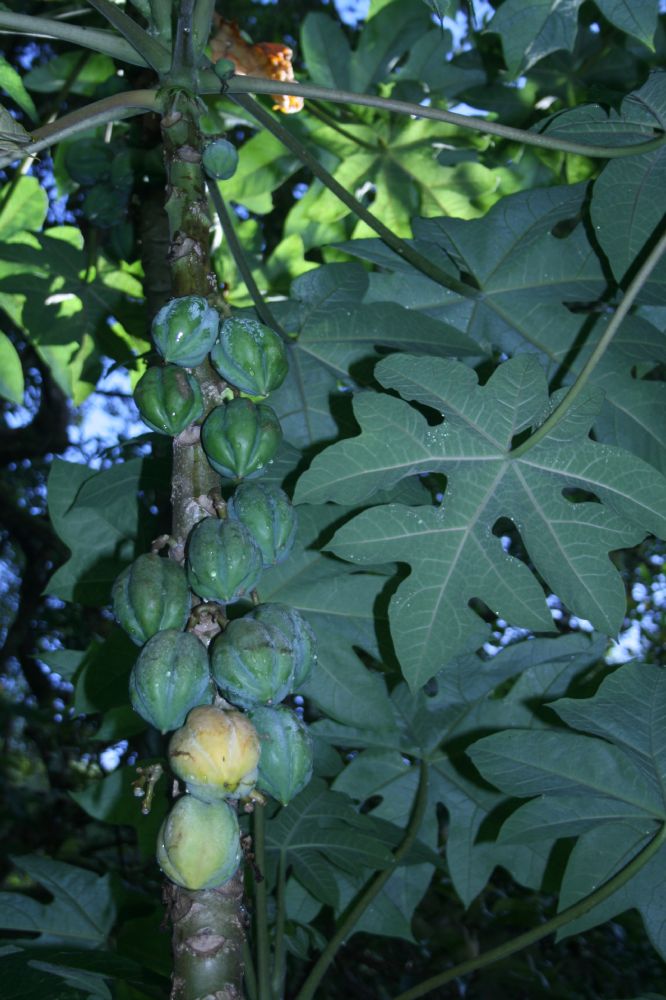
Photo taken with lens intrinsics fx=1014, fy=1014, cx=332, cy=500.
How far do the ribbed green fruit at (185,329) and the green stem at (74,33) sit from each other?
0.47 m

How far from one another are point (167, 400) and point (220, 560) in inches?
9.3

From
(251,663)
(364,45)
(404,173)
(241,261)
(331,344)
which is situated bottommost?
(251,663)

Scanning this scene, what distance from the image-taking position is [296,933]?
186 centimetres

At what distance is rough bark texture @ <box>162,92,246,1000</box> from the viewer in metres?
1.06

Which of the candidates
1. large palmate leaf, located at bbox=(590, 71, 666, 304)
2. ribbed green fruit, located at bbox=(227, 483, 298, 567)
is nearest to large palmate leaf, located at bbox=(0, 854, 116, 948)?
ribbed green fruit, located at bbox=(227, 483, 298, 567)

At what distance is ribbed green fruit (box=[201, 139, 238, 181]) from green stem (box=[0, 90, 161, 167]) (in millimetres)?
108

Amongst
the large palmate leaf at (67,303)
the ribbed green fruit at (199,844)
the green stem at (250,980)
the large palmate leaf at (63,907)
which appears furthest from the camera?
the large palmate leaf at (67,303)

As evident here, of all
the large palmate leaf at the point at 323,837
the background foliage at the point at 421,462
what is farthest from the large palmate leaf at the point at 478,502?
the large palmate leaf at the point at 323,837

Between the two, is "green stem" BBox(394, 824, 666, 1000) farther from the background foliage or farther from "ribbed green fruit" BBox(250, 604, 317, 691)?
"ribbed green fruit" BBox(250, 604, 317, 691)

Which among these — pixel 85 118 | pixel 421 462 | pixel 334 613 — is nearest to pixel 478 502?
pixel 421 462

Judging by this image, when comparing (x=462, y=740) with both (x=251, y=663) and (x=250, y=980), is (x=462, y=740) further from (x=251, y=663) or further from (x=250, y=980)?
(x=251, y=663)

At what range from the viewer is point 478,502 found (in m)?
1.54

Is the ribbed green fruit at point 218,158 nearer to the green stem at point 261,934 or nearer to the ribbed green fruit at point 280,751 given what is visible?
the ribbed green fruit at point 280,751

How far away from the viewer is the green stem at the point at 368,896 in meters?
1.47
